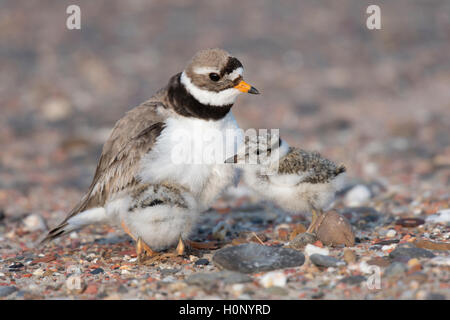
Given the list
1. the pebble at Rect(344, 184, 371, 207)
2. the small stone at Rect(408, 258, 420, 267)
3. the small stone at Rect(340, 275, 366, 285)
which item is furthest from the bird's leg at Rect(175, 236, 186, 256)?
the pebble at Rect(344, 184, 371, 207)

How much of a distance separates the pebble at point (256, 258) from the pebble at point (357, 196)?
2.34 meters

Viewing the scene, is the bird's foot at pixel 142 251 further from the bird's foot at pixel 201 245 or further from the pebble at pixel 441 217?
the pebble at pixel 441 217

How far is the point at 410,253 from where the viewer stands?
4.28 metres

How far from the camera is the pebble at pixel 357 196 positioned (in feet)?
21.8

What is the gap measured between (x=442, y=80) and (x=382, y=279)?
9.02 m

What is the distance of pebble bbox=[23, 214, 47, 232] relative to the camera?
636cm

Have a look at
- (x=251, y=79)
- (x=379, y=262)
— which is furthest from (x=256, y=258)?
(x=251, y=79)

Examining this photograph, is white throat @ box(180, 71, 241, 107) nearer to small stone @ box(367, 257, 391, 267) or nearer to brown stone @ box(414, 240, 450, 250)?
small stone @ box(367, 257, 391, 267)

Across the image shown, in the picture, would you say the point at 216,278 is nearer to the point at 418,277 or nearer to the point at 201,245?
the point at 201,245

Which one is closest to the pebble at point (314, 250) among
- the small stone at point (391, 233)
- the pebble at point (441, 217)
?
the small stone at point (391, 233)

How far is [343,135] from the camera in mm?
9656

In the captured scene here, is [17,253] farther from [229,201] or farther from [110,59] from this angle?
[110,59]

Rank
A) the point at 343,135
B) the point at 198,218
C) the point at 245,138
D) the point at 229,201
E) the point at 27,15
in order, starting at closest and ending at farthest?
the point at 198,218, the point at 245,138, the point at 229,201, the point at 343,135, the point at 27,15
